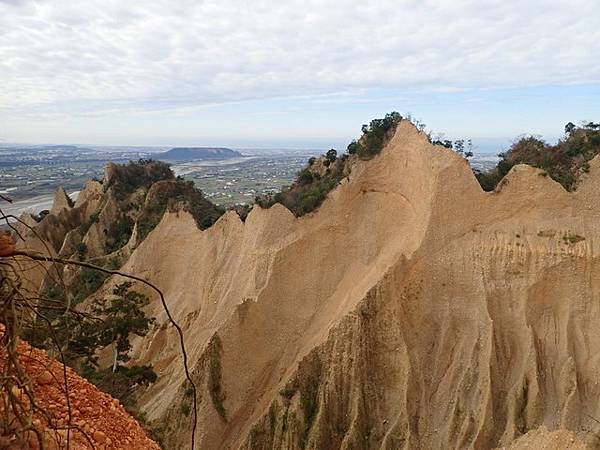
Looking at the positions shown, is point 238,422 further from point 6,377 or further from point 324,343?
point 6,377

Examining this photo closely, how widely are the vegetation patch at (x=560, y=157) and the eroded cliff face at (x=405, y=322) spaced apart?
0.98 metres

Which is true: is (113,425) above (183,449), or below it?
above

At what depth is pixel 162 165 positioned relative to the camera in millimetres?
40031

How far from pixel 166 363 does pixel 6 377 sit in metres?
20.8

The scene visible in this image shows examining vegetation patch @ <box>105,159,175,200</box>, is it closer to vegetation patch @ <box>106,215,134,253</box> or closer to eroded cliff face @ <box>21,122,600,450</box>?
vegetation patch @ <box>106,215,134,253</box>

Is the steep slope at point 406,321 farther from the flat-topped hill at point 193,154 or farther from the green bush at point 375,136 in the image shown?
the flat-topped hill at point 193,154

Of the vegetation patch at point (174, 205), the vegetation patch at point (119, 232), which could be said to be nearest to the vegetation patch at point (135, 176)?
the vegetation patch at point (119, 232)

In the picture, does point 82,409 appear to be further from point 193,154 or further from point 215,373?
point 193,154

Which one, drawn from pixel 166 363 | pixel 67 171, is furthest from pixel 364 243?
pixel 67 171

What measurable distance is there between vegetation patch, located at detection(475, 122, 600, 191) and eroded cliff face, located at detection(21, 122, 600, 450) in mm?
983

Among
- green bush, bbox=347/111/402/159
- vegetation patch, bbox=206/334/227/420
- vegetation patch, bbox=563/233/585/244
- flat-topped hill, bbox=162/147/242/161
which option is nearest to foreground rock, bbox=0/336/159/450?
vegetation patch, bbox=206/334/227/420

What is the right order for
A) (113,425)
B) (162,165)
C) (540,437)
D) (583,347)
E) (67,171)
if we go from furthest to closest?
1. (67,171)
2. (162,165)
3. (583,347)
4. (540,437)
5. (113,425)

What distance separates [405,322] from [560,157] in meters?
10.1

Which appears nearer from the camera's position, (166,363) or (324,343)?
(324,343)
